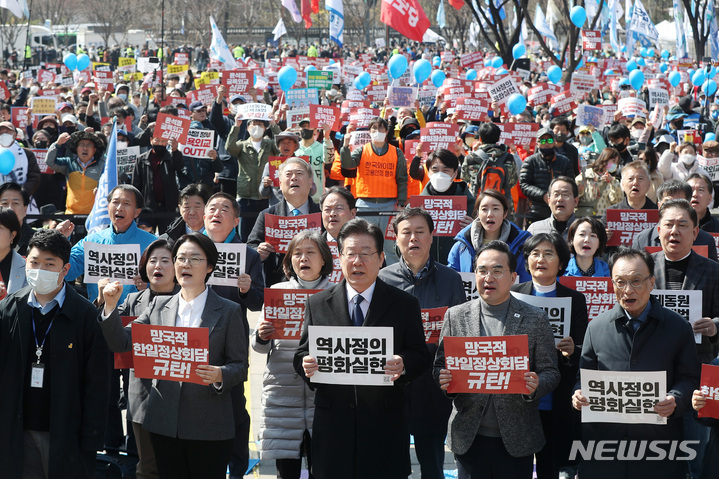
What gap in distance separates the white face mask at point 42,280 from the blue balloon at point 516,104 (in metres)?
12.1

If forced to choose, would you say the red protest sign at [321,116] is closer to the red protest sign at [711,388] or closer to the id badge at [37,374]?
the id badge at [37,374]

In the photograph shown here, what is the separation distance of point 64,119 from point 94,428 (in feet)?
36.1

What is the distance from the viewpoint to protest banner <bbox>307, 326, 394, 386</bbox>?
4.74 meters

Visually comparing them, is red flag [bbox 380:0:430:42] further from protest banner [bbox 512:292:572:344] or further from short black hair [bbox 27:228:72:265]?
short black hair [bbox 27:228:72:265]

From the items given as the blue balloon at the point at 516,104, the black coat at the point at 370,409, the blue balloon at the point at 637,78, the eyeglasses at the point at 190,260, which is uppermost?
the blue balloon at the point at 637,78

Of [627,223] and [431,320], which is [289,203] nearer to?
[431,320]

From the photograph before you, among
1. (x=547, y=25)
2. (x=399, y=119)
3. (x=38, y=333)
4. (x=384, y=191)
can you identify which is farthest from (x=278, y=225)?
(x=547, y=25)

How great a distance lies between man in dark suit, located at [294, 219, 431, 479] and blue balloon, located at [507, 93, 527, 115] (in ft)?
38.1

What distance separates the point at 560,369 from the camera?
549cm

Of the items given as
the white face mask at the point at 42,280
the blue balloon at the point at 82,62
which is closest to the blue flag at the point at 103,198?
the white face mask at the point at 42,280

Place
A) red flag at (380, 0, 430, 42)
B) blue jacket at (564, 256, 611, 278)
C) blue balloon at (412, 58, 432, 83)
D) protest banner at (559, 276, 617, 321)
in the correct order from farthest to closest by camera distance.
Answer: blue balloon at (412, 58, 432, 83)
red flag at (380, 0, 430, 42)
blue jacket at (564, 256, 611, 278)
protest banner at (559, 276, 617, 321)

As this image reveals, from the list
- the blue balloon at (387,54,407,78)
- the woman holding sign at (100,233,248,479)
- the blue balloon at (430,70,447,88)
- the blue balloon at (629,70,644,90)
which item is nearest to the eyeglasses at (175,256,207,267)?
the woman holding sign at (100,233,248,479)

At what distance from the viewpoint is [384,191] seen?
10.7 m

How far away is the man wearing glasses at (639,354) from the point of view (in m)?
4.83
